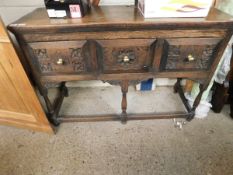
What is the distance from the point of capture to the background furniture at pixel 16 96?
95cm

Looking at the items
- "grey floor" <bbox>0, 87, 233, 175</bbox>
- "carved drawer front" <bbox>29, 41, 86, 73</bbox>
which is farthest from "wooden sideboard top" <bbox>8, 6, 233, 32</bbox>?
"grey floor" <bbox>0, 87, 233, 175</bbox>

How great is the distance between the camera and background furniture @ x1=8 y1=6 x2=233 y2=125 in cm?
89

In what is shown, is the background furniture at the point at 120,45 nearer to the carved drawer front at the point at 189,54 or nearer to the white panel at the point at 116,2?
the carved drawer front at the point at 189,54

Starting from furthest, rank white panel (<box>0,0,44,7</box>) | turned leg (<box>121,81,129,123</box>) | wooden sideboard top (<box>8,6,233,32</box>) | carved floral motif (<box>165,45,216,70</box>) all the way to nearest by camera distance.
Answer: white panel (<box>0,0,44,7</box>) < turned leg (<box>121,81,129,123</box>) < carved floral motif (<box>165,45,216,70</box>) < wooden sideboard top (<box>8,6,233,32</box>)

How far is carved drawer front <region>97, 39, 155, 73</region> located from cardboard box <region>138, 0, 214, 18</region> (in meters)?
0.16

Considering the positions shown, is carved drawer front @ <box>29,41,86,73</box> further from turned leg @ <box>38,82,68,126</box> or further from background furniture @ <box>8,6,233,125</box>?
turned leg @ <box>38,82,68,126</box>

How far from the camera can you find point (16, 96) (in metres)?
1.18

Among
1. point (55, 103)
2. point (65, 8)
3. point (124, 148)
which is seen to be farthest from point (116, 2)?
point (124, 148)

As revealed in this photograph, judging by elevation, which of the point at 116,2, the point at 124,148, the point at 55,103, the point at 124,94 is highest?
the point at 116,2

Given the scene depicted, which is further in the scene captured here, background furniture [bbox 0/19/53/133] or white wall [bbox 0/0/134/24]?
white wall [bbox 0/0/134/24]

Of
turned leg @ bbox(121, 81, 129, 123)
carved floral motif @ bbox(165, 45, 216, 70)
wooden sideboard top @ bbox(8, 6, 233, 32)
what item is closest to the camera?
wooden sideboard top @ bbox(8, 6, 233, 32)

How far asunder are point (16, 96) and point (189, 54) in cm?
122

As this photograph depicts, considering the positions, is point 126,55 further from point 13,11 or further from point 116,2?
point 13,11

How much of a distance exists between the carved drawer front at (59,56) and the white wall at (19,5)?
59cm
